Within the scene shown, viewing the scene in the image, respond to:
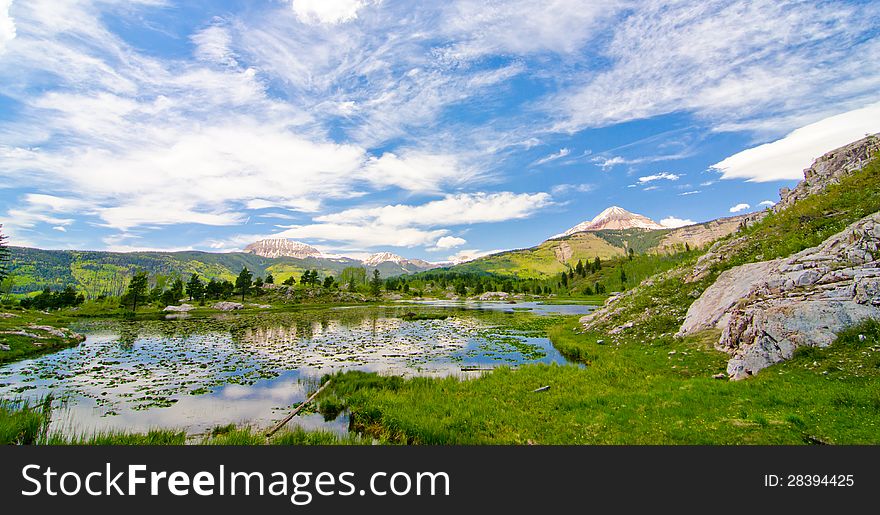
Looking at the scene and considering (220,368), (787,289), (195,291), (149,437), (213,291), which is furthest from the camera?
(213,291)

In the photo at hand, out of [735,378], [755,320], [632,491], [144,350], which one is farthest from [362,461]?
[144,350]

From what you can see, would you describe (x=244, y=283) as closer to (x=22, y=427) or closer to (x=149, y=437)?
(x=22, y=427)

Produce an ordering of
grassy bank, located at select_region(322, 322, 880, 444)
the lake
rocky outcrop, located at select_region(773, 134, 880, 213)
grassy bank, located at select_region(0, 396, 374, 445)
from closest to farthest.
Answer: grassy bank, located at select_region(322, 322, 880, 444)
grassy bank, located at select_region(0, 396, 374, 445)
the lake
rocky outcrop, located at select_region(773, 134, 880, 213)

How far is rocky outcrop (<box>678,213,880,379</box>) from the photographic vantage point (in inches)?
758

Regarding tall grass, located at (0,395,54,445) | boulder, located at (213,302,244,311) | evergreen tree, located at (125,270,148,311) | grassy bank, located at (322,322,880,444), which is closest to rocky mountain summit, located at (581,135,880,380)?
grassy bank, located at (322,322,880,444)

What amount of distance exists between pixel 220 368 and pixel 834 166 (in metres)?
78.9

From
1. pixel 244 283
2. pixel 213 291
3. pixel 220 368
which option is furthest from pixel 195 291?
pixel 220 368

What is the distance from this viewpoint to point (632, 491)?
10172 mm

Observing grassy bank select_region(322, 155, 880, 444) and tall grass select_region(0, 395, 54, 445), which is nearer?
grassy bank select_region(322, 155, 880, 444)

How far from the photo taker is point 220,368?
115ft

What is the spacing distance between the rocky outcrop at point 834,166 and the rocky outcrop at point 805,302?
24.2 metres

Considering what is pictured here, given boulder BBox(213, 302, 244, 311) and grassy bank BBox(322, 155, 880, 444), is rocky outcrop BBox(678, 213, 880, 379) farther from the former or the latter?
boulder BBox(213, 302, 244, 311)

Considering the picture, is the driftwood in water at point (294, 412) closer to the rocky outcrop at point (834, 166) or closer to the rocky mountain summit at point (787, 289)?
the rocky mountain summit at point (787, 289)

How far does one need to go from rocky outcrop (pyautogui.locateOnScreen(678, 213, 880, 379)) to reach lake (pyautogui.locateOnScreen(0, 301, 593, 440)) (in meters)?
16.2
